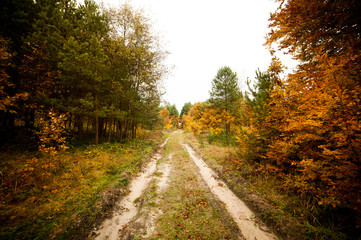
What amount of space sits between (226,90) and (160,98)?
34.1ft

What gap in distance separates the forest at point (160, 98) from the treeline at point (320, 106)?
0.13 ft

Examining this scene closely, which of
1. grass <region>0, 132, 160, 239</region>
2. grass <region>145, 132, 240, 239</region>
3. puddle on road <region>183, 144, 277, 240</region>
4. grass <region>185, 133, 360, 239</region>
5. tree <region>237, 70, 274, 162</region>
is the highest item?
tree <region>237, 70, 274, 162</region>

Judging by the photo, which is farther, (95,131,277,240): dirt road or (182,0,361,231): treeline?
(95,131,277,240): dirt road

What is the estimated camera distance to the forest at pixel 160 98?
139 inches

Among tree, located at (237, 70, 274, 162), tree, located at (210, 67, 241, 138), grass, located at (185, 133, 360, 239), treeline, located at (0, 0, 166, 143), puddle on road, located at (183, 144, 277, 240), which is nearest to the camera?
grass, located at (185, 133, 360, 239)

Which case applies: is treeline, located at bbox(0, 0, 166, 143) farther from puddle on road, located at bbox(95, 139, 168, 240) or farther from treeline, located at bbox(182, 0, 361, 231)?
treeline, located at bbox(182, 0, 361, 231)

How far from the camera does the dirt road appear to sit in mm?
3644

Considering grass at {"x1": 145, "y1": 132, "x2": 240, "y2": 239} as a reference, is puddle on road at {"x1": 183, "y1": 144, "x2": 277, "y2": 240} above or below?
below

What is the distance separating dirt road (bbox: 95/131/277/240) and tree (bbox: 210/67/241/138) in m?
13.2

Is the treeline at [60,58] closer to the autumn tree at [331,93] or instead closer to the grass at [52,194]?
the grass at [52,194]

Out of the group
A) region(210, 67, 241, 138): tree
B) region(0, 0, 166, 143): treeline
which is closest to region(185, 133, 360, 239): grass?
region(0, 0, 166, 143): treeline

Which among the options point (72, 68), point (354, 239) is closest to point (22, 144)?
point (72, 68)

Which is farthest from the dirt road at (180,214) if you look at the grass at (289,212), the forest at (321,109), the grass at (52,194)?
the forest at (321,109)

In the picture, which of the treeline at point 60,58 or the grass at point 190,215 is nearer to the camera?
the grass at point 190,215
